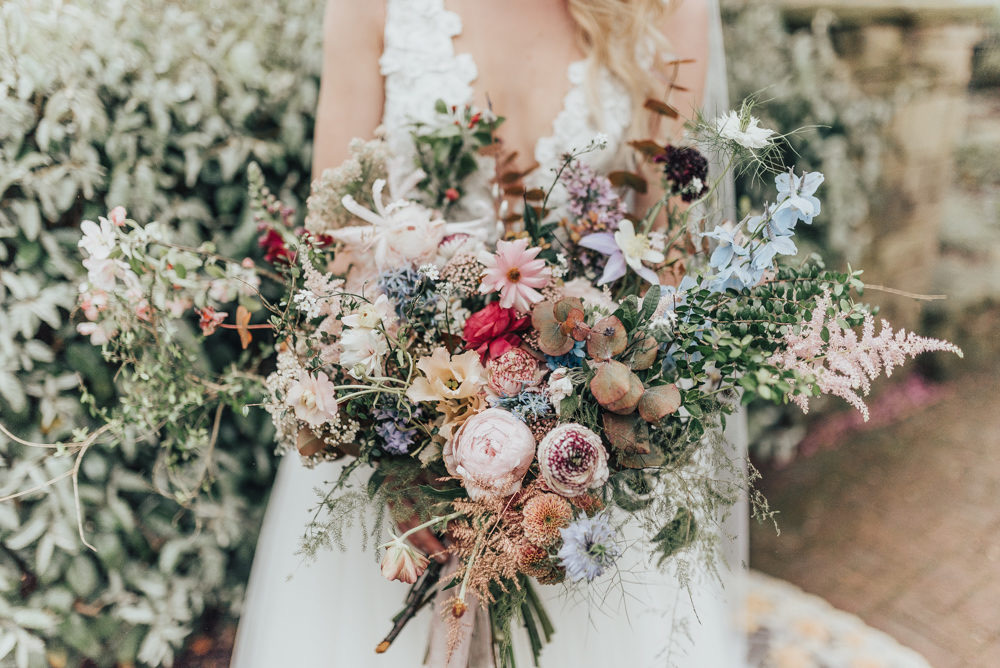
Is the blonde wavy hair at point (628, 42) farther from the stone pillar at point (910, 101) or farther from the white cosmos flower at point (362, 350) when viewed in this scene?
the stone pillar at point (910, 101)

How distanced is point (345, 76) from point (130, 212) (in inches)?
24.4

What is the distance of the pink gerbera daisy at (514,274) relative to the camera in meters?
0.93

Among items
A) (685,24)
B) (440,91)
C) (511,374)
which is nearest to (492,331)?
(511,374)

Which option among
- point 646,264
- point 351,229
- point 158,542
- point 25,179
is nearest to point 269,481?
point 158,542

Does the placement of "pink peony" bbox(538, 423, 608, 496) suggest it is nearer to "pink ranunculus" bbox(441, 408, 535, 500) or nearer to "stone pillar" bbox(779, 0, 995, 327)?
"pink ranunculus" bbox(441, 408, 535, 500)

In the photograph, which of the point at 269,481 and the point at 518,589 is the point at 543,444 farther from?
the point at 269,481

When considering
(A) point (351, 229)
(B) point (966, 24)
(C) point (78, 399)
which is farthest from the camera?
(B) point (966, 24)

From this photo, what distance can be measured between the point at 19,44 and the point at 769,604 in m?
3.02

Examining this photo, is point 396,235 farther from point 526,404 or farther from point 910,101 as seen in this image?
point 910,101

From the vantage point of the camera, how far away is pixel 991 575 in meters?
2.97

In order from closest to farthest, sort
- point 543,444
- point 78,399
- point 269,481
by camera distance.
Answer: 1. point 543,444
2. point 78,399
3. point 269,481

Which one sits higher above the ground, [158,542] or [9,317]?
[9,317]

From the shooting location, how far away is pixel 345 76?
4.85 feet

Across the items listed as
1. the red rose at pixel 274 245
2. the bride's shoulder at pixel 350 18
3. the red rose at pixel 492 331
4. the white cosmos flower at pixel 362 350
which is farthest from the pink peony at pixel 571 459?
the bride's shoulder at pixel 350 18
